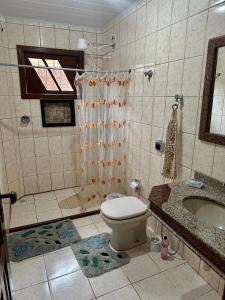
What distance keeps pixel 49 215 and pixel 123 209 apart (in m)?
1.17

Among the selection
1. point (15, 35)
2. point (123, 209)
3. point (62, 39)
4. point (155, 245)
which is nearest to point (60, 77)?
point (62, 39)

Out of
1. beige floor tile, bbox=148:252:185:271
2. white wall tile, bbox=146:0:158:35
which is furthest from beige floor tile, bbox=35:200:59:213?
white wall tile, bbox=146:0:158:35

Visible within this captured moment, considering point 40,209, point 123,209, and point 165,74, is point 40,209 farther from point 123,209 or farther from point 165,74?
point 165,74

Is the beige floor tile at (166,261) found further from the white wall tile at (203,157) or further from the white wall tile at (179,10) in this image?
the white wall tile at (179,10)

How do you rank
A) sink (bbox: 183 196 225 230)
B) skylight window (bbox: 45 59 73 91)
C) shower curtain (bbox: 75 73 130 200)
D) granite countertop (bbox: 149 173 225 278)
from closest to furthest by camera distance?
1. granite countertop (bbox: 149 173 225 278)
2. sink (bbox: 183 196 225 230)
3. shower curtain (bbox: 75 73 130 200)
4. skylight window (bbox: 45 59 73 91)

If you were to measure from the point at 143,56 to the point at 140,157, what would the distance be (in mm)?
1124

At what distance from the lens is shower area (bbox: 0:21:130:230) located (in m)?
2.50

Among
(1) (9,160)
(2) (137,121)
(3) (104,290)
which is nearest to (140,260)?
(3) (104,290)

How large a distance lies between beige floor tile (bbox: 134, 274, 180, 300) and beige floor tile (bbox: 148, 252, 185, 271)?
4.3 inches

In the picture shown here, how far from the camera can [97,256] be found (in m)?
1.97

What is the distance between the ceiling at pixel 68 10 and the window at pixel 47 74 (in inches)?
15.2

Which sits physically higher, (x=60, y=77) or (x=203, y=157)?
(x=60, y=77)

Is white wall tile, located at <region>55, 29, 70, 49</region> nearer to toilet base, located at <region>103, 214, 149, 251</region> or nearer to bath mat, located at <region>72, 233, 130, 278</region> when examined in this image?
toilet base, located at <region>103, 214, 149, 251</region>

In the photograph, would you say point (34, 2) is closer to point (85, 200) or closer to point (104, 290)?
point (85, 200)
